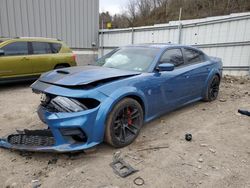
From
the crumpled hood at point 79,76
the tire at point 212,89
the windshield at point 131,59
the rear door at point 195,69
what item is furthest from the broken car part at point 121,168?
the tire at point 212,89

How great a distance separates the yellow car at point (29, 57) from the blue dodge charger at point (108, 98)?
389cm

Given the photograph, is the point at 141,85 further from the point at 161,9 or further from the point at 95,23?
the point at 161,9

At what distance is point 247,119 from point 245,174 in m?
2.12

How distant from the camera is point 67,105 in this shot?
2.90 m

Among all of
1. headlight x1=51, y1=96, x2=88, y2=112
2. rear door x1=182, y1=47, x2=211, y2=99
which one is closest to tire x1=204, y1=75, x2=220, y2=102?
rear door x1=182, y1=47, x2=211, y2=99

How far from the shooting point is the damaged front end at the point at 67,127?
2789 mm

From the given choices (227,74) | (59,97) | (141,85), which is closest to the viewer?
(59,97)

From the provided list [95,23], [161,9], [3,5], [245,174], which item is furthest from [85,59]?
[161,9]

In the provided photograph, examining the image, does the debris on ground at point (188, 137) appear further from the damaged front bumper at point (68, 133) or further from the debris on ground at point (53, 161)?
the debris on ground at point (53, 161)

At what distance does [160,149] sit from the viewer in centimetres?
332

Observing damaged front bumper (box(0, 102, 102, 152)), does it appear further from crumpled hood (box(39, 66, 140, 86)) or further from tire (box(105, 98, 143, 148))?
crumpled hood (box(39, 66, 140, 86))

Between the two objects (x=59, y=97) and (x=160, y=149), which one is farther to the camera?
(x=160, y=149)

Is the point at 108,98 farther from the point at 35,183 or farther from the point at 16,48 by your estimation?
the point at 16,48

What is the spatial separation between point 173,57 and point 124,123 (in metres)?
1.83
